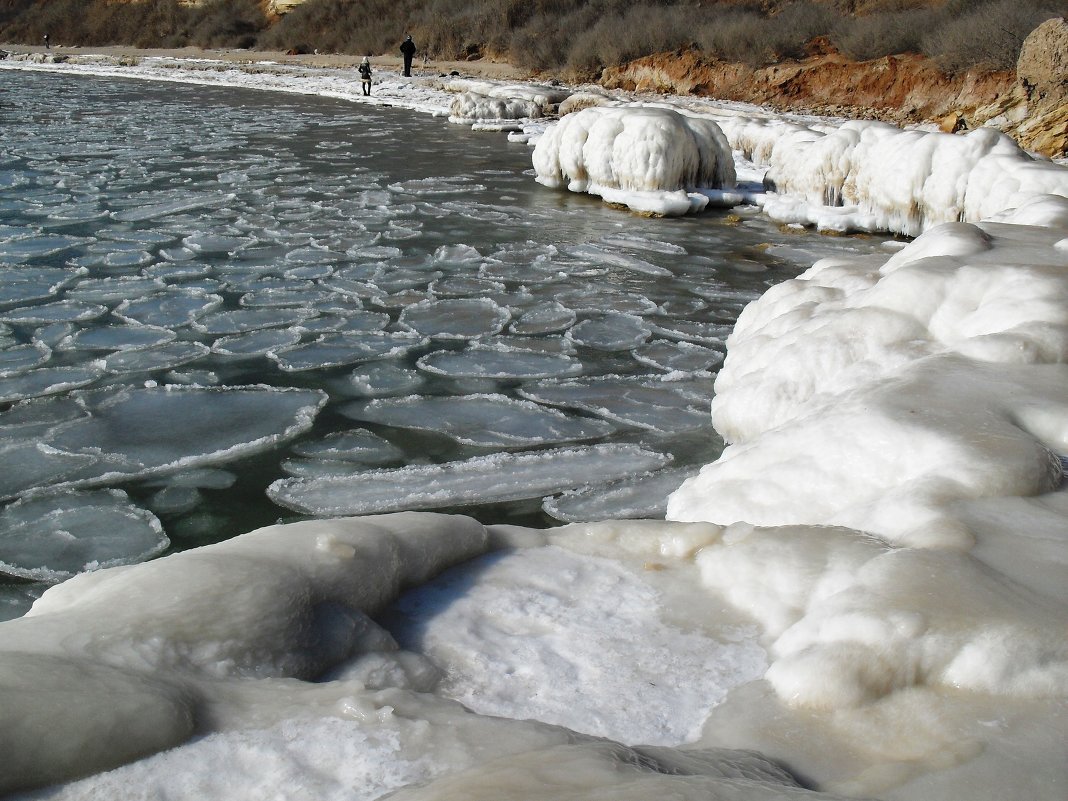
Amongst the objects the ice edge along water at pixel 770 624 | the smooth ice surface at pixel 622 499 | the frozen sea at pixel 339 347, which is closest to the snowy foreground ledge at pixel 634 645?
the ice edge along water at pixel 770 624

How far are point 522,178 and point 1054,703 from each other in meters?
9.04

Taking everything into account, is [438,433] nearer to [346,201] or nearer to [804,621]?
[804,621]

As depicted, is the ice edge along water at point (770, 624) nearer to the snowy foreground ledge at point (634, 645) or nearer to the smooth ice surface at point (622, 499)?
the snowy foreground ledge at point (634, 645)

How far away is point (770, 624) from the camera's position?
6.24 feet

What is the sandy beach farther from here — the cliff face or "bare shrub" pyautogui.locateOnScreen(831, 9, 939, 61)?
"bare shrub" pyautogui.locateOnScreen(831, 9, 939, 61)

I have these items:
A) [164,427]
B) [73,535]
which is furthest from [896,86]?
[73,535]

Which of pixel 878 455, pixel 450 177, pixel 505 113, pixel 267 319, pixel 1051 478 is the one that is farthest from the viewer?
pixel 505 113

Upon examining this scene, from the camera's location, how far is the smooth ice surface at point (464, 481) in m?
3.36

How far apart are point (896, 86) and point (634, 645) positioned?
599 inches

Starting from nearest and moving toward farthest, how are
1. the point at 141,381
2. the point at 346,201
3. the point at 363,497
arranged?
1. the point at 363,497
2. the point at 141,381
3. the point at 346,201

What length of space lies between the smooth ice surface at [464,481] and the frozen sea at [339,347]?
0.01 m

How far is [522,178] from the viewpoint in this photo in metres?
10.1

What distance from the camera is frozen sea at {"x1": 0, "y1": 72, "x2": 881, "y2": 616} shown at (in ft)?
11.3

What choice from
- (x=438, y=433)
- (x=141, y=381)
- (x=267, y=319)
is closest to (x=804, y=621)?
(x=438, y=433)
